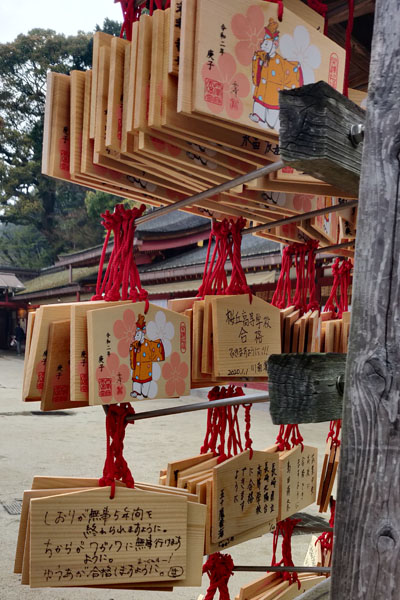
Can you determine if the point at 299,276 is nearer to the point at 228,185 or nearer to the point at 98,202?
the point at 228,185

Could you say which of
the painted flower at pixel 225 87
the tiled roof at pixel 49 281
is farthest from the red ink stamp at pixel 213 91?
the tiled roof at pixel 49 281

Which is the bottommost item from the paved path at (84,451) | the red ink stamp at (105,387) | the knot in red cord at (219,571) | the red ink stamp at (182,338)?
the paved path at (84,451)

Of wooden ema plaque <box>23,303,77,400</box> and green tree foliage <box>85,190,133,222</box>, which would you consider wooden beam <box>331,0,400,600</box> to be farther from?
green tree foliage <box>85,190,133,222</box>

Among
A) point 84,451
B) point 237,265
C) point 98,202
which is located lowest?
point 84,451

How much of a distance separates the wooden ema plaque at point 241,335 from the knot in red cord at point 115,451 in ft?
0.83

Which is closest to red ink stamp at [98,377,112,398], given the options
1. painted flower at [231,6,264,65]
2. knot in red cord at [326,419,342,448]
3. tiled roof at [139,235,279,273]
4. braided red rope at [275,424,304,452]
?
painted flower at [231,6,264,65]

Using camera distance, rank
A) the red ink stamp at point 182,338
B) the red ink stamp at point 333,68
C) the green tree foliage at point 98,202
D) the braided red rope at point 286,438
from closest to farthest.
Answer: the red ink stamp at point 333,68, the red ink stamp at point 182,338, the braided red rope at point 286,438, the green tree foliage at point 98,202

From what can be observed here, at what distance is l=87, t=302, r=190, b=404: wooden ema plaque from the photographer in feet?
3.84

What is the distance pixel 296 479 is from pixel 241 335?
2.07ft

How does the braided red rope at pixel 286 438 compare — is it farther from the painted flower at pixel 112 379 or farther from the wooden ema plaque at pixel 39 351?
the wooden ema plaque at pixel 39 351

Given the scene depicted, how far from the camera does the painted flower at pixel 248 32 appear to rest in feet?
3.17

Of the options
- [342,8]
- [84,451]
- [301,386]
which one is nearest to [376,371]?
[301,386]

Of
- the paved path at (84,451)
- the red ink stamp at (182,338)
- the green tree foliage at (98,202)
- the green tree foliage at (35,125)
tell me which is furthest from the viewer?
the green tree foliage at (35,125)

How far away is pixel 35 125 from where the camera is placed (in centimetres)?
2611
